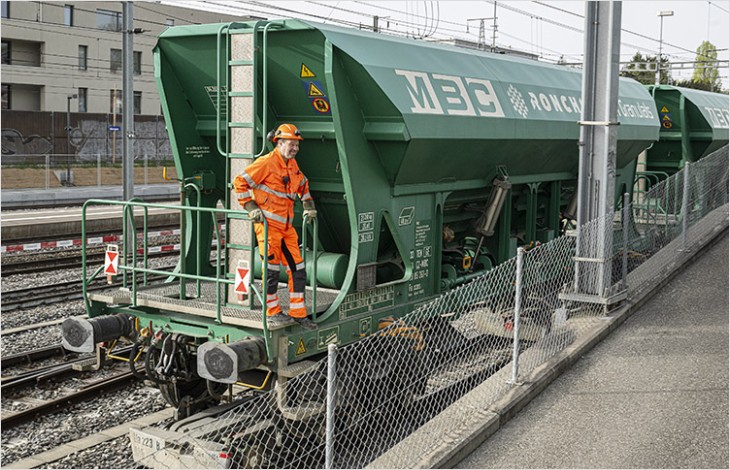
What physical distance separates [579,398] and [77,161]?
3940cm

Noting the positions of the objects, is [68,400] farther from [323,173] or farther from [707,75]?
[707,75]

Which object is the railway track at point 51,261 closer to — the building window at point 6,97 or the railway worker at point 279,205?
the railway worker at point 279,205

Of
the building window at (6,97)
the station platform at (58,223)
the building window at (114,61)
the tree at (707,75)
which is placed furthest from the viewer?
the tree at (707,75)

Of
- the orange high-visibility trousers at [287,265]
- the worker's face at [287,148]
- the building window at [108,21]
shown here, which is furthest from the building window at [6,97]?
the orange high-visibility trousers at [287,265]

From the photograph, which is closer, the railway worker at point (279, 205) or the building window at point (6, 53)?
the railway worker at point (279, 205)

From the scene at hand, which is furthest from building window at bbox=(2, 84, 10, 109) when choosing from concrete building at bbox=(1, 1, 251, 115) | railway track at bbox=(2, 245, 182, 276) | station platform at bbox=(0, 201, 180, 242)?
railway track at bbox=(2, 245, 182, 276)

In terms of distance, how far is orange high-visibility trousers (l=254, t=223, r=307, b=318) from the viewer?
23.1 ft

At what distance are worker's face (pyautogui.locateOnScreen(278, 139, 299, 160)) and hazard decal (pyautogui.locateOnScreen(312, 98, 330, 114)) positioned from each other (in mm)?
517

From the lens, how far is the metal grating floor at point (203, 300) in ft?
23.4

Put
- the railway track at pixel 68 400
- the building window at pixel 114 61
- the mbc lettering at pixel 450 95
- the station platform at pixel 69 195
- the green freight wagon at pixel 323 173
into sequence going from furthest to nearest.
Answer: the building window at pixel 114 61 → the station platform at pixel 69 195 → the railway track at pixel 68 400 → the mbc lettering at pixel 450 95 → the green freight wagon at pixel 323 173

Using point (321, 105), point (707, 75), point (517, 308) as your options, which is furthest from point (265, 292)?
point (707, 75)

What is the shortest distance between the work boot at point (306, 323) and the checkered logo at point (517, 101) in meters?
4.01

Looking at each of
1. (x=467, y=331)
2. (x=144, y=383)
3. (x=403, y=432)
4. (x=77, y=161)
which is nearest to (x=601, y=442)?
(x=403, y=432)

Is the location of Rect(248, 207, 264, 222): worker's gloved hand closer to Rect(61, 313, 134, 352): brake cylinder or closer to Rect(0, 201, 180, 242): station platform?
Rect(61, 313, 134, 352): brake cylinder
